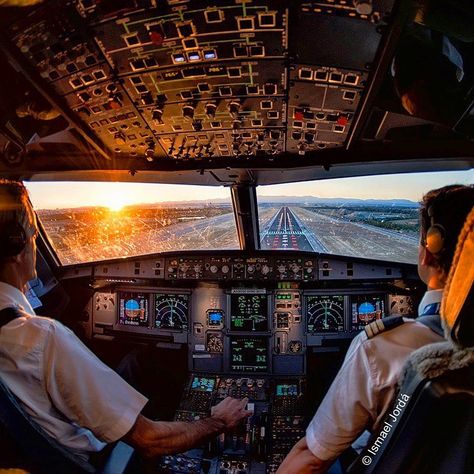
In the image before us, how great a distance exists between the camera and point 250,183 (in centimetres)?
311

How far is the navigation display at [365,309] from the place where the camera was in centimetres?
338

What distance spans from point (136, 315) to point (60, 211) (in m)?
1.00

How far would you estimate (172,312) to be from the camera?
3.45 meters

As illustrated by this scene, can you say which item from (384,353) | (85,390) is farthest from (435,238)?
(85,390)

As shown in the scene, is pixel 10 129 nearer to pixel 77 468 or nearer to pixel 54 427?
pixel 54 427

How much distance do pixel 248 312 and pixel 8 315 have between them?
228 centimetres

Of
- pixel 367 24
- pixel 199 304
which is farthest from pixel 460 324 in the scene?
pixel 199 304

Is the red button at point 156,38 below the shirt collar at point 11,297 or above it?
above

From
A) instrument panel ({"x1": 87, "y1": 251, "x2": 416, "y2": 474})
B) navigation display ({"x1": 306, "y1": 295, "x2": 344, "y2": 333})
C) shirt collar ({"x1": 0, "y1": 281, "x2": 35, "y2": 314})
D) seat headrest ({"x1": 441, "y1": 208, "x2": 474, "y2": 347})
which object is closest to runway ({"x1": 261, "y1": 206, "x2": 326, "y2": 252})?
instrument panel ({"x1": 87, "y1": 251, "x2": 416, "y2": 474})

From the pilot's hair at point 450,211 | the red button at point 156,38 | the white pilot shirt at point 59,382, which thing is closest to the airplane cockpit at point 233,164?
the red button at point 156,38

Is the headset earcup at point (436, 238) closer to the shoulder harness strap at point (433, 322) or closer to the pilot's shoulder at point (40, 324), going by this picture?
Answer: the shoulder harness strap at point (433, 322)

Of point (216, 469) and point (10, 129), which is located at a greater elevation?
point (10, 129)

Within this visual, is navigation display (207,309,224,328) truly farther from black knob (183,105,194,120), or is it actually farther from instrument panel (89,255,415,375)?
black knob (183,105,194,120)

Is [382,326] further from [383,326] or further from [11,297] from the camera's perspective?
[11,297]
